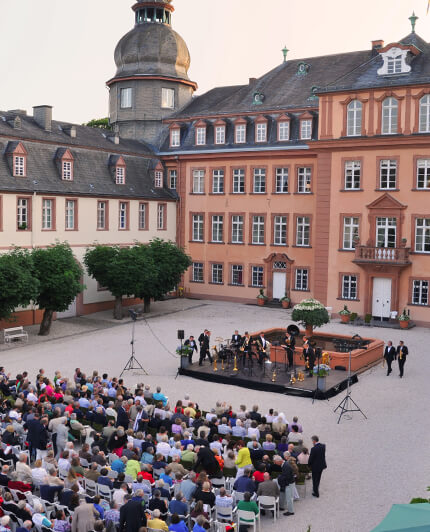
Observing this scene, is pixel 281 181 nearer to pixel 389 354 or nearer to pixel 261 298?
pixel 261 298

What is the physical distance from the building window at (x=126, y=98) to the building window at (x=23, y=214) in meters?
19.2

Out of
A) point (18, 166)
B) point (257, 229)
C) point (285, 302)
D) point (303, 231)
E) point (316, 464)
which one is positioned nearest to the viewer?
point (316, 464)

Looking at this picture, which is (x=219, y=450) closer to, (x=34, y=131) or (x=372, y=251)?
(x=372, y=251)

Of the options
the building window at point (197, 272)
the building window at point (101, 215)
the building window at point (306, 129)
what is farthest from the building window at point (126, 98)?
the building window at point (306, 129)

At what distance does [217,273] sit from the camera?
48281mm

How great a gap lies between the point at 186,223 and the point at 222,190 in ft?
13.1

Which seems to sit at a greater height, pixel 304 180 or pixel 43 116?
pixel 43 116

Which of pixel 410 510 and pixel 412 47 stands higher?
pixel 412 47

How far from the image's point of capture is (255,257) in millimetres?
46312

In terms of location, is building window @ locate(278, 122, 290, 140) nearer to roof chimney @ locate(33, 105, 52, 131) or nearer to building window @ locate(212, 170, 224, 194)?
building window @ locate(212, 170, 224, 194)

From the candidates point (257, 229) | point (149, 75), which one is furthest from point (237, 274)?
point (149, 75)

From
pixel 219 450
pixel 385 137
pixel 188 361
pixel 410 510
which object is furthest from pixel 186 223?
pixel 410 510

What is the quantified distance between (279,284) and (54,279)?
697 inches

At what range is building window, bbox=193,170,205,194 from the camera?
48.7 metres
